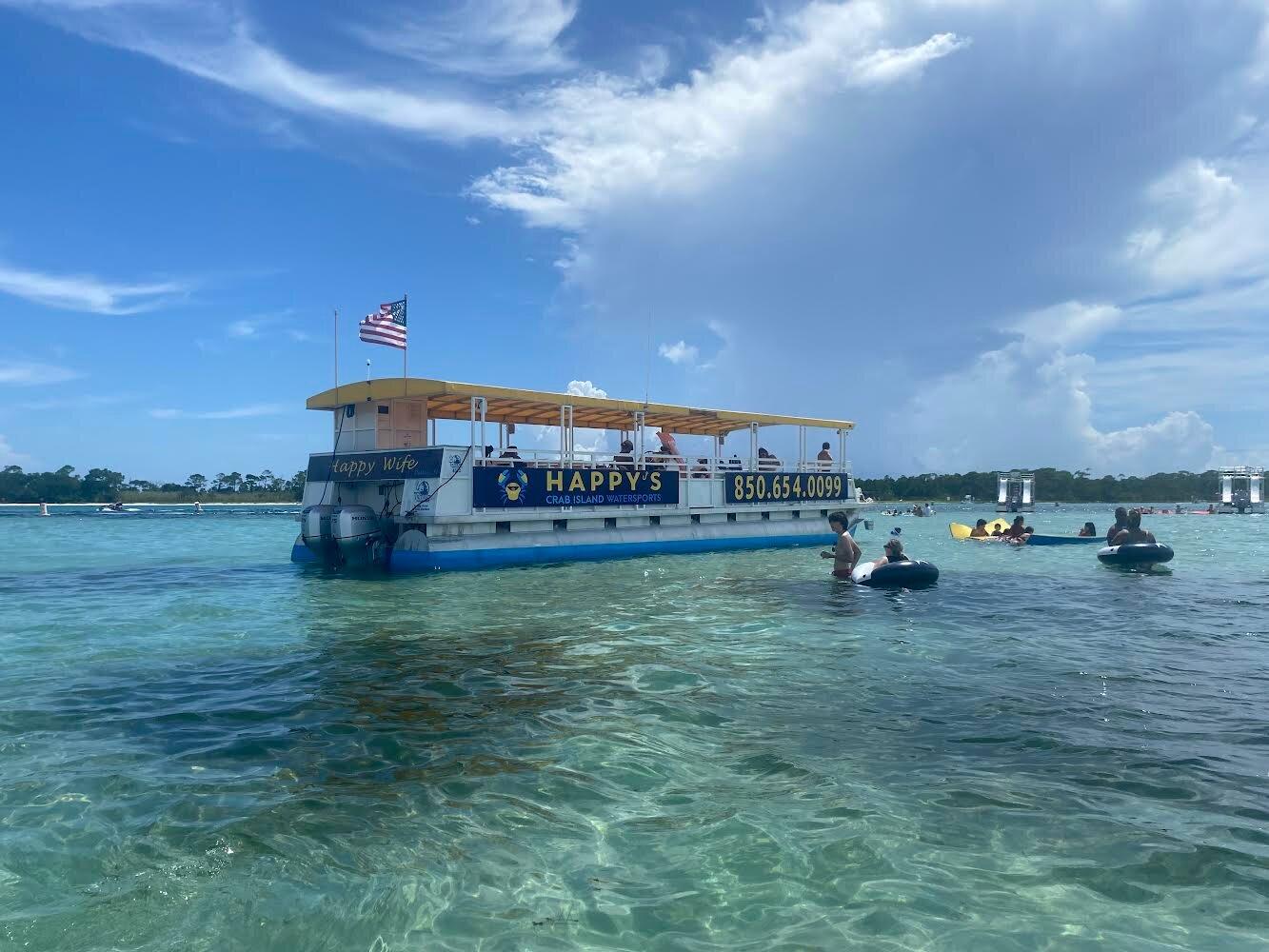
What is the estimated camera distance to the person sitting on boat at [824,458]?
3269 cm

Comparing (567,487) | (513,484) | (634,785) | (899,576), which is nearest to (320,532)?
(513,484)

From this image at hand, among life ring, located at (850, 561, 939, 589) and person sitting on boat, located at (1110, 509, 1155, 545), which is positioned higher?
person sitting on boat, located at (1110, 509, 1155, 545)

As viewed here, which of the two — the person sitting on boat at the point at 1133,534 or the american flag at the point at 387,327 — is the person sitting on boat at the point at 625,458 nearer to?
the american flag at the point at 387,327

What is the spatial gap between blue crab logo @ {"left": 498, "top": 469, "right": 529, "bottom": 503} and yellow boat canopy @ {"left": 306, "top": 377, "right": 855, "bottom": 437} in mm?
2039

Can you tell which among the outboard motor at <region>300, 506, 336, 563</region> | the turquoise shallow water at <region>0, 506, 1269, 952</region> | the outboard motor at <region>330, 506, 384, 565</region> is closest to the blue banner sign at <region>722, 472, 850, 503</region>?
the outboard motor at <region>330, 506, 384, 565</region>

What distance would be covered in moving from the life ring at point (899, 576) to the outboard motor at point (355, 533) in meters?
12.6

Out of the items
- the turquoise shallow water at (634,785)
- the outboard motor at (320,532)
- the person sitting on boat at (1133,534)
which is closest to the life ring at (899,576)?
the turquoise shallow water at (634,785)

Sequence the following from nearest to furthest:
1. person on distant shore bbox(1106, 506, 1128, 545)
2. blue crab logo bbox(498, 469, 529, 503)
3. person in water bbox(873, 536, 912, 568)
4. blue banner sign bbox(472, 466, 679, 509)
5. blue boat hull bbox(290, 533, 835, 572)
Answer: person in water bbox(873, 536, 912, 568), blue boat hull bbox(290, 533, 835, 572), blue banner sign bbox(472, 466, 679, 509), blue crab logo bbox(498, 469, 529, 503), person on distant shore bbox(1106, 506, 1128, 545)

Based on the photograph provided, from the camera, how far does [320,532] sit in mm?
21656

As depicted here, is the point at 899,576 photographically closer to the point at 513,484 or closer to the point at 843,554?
the point at 843,554

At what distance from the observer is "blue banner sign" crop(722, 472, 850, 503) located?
28953mm

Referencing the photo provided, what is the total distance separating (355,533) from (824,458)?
63.6 feet

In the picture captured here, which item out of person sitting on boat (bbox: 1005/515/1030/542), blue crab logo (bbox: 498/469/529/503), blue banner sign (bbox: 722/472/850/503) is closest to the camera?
blue crab logo (bbox: 498/469/529/503)

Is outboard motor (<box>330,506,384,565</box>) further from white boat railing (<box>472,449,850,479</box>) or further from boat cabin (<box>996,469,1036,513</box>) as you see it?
boat cabin (<box>996,469,1036,513</box>)
